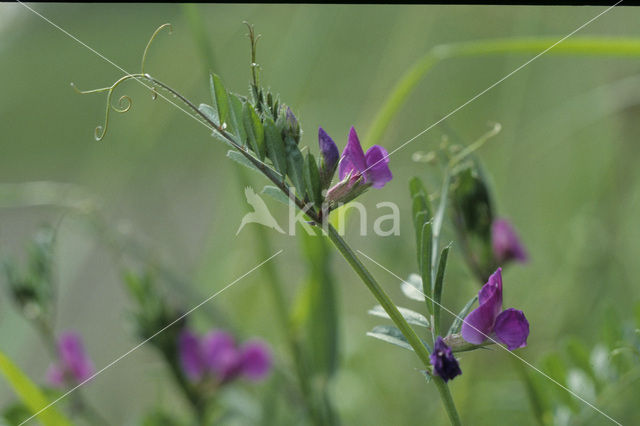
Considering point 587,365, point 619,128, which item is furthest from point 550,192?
point 587,365

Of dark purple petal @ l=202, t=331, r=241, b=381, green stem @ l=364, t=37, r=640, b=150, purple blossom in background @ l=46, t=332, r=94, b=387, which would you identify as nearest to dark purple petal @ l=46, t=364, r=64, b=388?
purple blossom in background @ l=46, t=332, r=94, b=387

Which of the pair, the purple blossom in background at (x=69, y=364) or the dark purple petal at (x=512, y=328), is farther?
the purple blossom in background at (x=69, y=364)

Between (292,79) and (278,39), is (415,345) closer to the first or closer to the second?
(292,79)

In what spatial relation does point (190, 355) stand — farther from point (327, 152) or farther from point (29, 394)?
point (327, 152)

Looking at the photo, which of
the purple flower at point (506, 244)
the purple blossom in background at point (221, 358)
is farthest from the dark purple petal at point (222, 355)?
the purple flower at point (506, 244)

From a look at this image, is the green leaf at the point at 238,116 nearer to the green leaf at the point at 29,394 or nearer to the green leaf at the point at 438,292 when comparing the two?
the green leaf at the point at 438,292

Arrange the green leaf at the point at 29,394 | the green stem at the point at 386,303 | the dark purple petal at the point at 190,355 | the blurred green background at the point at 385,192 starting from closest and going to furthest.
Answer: the green stem at the point at 386,303 → the green leaf at the point at 29,394 → the dark purple petal at the point at 190,355 → the blurred green background at the point at 385,192

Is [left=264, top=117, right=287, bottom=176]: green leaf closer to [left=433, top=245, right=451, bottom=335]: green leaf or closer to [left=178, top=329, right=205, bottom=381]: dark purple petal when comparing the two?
[left=433, top=245, right=451, bottom=335]: green leaf
